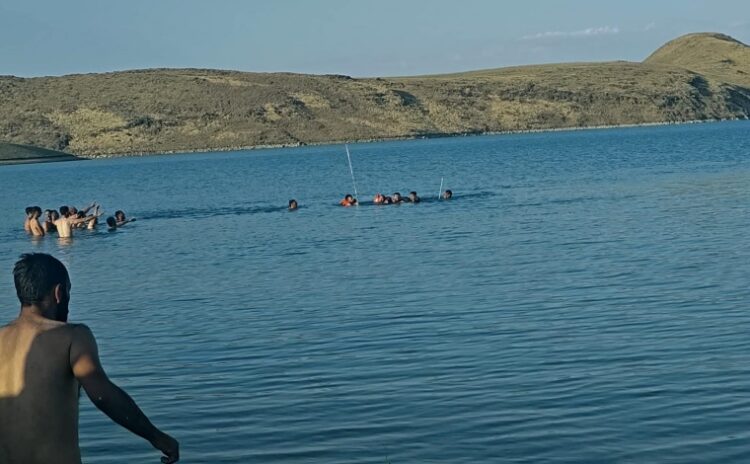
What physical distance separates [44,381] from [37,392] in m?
0.07

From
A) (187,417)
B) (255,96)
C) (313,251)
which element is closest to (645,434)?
(187,417)

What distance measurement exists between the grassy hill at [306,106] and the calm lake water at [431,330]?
106 m

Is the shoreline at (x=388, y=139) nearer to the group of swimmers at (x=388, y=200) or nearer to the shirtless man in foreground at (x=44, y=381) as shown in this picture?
the group of swimmers at (x=388, y=200)

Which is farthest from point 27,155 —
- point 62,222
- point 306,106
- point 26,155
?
point 62,222

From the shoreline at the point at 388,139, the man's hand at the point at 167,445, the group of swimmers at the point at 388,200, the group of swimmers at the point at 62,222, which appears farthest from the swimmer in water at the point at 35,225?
the shoreline at the point at 388,139

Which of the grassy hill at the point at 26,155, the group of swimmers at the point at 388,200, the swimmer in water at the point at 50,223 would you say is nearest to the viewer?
the swimmer in water at the point at 50,223

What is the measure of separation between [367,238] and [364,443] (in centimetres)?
2216

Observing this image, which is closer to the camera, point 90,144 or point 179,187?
point 179,187

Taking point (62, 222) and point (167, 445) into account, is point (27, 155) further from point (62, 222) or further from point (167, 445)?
point (167, 445)

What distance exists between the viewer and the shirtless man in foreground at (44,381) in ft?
20.9

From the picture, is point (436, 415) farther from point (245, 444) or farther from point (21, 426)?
point (21, 426)

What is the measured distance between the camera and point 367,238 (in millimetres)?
33969

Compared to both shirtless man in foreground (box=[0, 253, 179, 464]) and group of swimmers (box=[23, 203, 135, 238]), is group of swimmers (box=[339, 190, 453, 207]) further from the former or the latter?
shirtless man in foreground (box=[0, 253, 179, 464])

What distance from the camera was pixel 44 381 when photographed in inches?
253
